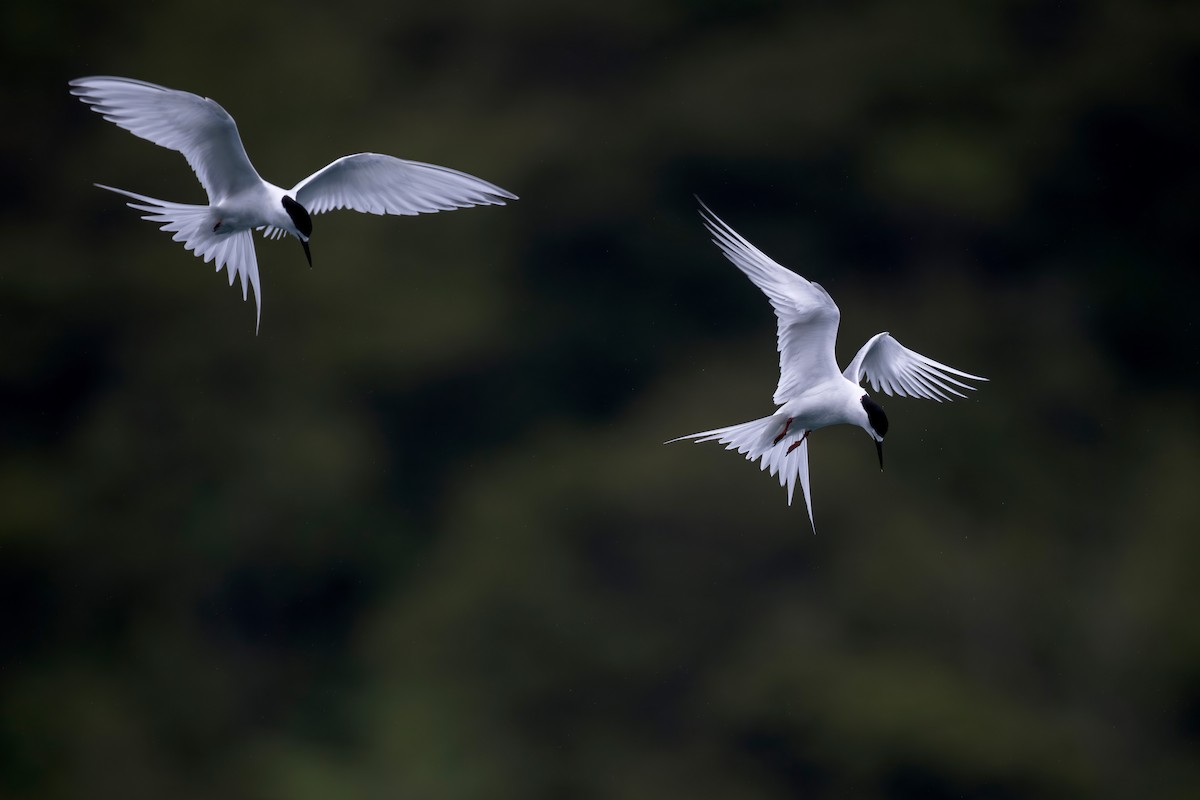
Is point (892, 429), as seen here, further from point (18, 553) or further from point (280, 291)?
point (18, 553)

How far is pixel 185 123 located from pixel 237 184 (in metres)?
0.27

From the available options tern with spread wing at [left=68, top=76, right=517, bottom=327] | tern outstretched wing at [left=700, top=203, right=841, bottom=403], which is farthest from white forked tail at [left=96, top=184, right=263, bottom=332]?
tern outstretched wing at [left=700, top=203, right=841, bottom=403]

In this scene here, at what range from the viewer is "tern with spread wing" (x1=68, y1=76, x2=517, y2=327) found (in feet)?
12.9

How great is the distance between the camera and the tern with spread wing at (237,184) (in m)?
3.94

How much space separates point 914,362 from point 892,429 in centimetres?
526

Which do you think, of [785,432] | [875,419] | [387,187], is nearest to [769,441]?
[785,432]

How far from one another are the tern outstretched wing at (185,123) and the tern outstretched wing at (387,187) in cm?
23

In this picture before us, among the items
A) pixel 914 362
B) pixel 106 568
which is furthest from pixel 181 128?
pixel 106 568

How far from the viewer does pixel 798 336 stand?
14.2 ft

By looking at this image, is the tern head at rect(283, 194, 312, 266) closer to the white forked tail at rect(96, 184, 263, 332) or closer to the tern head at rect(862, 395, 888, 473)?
the white forked tail at rect(96, 184, 263, 332)

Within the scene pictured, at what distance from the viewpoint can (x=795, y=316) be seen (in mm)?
4242

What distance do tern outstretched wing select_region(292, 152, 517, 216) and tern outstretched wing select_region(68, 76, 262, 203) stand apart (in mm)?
234

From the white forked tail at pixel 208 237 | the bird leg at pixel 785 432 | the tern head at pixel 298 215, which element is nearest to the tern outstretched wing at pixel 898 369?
the bird leg at pixel 785 432

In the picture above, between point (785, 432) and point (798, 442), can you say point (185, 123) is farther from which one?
point (798, 442)
